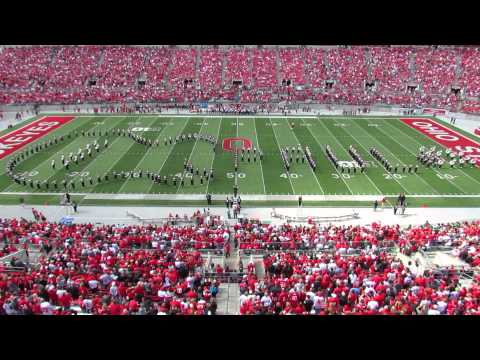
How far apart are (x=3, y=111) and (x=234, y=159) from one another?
914 inches

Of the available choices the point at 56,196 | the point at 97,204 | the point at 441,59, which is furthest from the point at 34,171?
the point at 441,59

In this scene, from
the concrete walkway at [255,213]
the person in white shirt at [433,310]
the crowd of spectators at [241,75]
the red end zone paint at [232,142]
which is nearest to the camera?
the person in white shirt at [433,310]

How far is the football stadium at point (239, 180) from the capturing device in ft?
29.4

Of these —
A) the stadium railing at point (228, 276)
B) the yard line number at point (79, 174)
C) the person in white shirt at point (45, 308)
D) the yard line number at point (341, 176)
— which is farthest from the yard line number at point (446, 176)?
the person in white shirt at point (45, 308)

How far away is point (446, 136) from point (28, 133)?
28465 millimetres

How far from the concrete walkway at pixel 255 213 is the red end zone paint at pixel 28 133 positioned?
8646 mm

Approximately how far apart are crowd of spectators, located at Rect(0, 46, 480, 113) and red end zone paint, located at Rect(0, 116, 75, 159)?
532cm

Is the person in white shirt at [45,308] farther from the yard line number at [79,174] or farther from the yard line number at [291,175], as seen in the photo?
the yard line number at [291,175]

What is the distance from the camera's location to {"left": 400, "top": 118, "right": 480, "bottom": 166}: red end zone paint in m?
24.4

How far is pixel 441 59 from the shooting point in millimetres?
42594

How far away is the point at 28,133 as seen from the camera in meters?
28.0

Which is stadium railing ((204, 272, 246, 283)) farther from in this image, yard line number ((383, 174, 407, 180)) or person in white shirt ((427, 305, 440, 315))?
yard line number ((383, 174, 407, 180))

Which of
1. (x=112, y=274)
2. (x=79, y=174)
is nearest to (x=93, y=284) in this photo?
(x=112, y=274)

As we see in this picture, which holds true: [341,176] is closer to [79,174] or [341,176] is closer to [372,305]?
[372,305]
